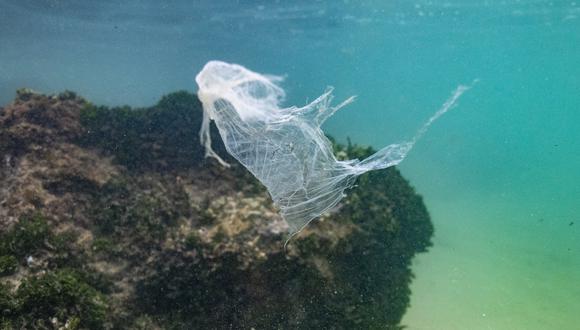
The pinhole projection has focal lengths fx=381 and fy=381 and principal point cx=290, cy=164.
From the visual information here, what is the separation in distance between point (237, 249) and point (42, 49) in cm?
5420

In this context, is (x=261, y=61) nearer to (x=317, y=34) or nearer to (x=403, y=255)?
(x=317, y=34)

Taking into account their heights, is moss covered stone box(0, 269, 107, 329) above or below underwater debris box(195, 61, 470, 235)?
below

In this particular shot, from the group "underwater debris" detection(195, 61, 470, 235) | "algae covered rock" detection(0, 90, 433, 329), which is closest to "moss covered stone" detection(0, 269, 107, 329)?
"algae covered rock" detection(0, 90, 433, 329)

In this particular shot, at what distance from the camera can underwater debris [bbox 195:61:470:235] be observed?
5359 millimetres

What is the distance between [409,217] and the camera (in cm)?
938

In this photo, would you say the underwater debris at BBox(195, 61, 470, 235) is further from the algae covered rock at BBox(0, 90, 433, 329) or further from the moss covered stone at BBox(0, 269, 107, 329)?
the moss covered stone at BBox(0, 269, 107, 329)

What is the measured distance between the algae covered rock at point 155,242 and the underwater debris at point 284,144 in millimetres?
999

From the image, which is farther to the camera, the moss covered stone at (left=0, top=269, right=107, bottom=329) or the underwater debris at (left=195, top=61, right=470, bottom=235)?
the underwater debris at (left=195, top=61, right=470, bottom=235)

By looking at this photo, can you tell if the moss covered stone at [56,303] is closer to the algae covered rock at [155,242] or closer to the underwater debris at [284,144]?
the algae covered rock at [155,242]

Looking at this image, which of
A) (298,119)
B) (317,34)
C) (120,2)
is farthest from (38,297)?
(317,34)

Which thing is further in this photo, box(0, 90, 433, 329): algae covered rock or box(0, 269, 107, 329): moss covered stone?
box(0, 90, 433, 329): algae covered rock

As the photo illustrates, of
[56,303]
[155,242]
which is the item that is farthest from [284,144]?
[56,303]

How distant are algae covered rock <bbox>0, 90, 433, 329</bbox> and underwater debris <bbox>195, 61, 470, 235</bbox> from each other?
3.28 feet

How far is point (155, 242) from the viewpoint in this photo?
6129 mm
